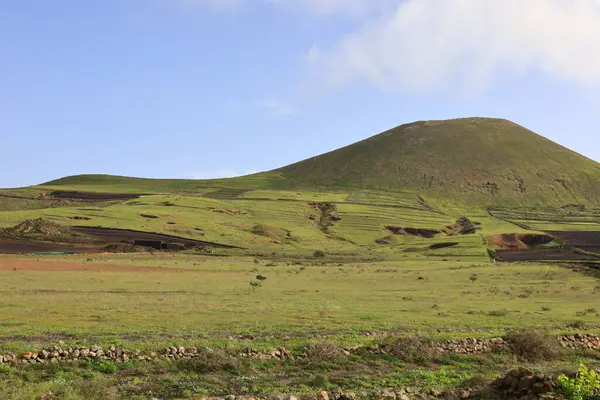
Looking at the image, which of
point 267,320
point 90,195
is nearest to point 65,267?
point 267,320

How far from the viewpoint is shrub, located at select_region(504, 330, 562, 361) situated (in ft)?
75.7

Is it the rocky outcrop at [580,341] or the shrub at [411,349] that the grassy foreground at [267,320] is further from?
the rocky outcrop at [580,341]

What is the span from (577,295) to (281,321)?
27538 millimetres

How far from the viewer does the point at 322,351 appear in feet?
67.9

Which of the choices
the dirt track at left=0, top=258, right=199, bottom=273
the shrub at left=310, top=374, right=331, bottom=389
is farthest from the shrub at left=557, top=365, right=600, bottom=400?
the dirt track at left=0, top=258, right=199, bottom=273

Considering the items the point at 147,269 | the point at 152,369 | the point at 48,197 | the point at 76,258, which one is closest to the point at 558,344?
the point at 152,369

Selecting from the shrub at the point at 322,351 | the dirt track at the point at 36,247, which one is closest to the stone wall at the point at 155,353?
the shrub at the point at 322,351

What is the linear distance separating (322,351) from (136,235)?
266 ft

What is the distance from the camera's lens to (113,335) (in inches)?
909

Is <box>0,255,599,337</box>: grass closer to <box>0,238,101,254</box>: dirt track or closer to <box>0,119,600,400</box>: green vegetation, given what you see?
<box>0,119,600,400</box>: green vegetation

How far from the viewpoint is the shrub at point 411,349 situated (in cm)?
2152

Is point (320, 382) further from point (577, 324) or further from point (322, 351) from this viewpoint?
point (577, 324)

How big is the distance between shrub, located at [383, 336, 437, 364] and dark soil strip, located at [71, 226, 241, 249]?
2951 inches

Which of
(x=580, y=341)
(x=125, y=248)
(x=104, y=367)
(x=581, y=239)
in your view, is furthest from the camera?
(x=581, y=239)
